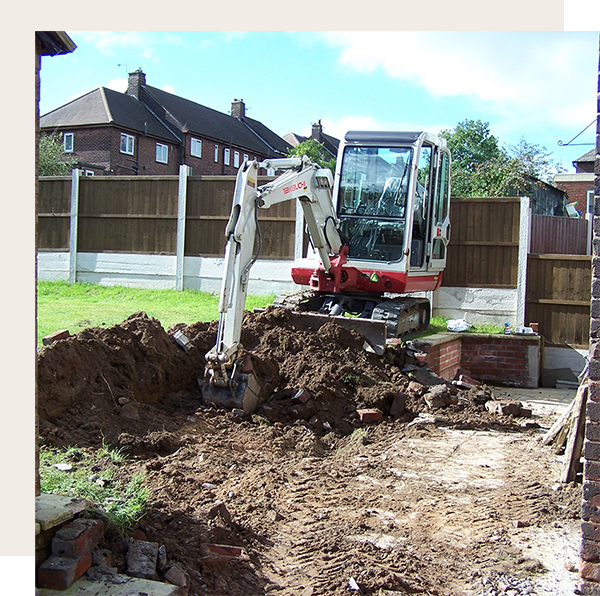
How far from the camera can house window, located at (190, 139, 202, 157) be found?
34219 millimetres

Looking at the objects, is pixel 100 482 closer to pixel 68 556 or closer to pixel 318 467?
pixel 68 556

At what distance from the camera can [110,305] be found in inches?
488

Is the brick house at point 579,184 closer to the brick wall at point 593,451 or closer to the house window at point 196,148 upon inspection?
the house window at point 196,148

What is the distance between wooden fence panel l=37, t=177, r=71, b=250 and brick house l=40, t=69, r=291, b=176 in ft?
Answer: 36.6

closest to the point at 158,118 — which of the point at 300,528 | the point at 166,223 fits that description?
the point at 166,223

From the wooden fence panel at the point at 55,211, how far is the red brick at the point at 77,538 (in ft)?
44.8

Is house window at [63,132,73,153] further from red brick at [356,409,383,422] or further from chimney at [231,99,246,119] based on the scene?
red brick at [356,409,383,422]

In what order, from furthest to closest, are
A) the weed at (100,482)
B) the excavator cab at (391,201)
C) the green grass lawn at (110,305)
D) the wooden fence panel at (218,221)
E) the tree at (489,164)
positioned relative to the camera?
the tree at (489,164) < the wooden fence panel at (218,221) < the green grass lawn at (110,305) < the excavator cab at (391,201) < the weed at (100,482)

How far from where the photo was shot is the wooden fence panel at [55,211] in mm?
15867

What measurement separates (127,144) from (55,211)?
15184mm

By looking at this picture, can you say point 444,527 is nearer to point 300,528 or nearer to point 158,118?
point 300,528

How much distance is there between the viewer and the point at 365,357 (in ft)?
26.9

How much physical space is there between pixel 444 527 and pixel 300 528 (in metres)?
1.00

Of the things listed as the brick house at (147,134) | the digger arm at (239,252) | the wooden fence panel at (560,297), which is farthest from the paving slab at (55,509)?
the brick house at (147,134)
